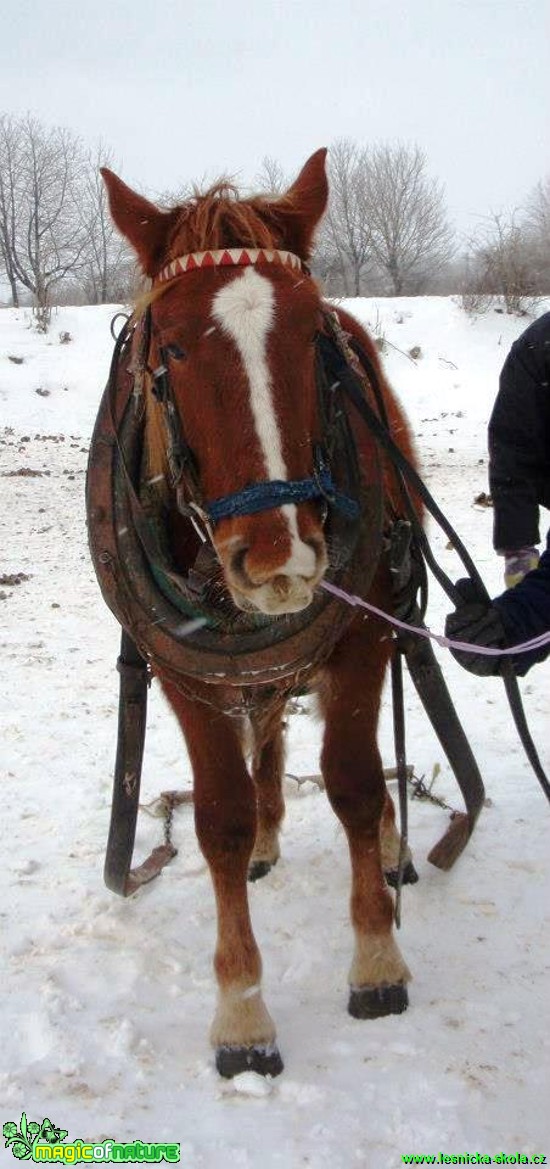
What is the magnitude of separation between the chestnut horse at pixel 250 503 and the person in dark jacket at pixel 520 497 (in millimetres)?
297

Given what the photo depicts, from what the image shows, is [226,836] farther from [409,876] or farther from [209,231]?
[209,231]

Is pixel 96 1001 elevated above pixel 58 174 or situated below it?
below

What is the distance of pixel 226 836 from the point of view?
2.18m

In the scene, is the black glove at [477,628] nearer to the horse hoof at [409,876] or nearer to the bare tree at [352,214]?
the horse hoof at [409,876]

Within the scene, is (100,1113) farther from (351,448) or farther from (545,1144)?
(351,448)

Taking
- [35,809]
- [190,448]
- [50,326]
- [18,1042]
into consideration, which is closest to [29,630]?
[35,809]

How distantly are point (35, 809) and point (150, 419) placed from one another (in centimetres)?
180

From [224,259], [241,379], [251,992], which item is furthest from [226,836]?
[224,259]

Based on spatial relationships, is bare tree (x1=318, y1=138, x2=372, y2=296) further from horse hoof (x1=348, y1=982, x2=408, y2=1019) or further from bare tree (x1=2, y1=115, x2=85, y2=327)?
horse hoof (x1=348, y1=982, x2=408, y2=1019)

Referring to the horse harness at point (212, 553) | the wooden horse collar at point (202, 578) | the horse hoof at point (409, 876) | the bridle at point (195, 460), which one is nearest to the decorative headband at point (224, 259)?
the bridle at point (195, 460)

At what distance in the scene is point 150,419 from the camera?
199cm

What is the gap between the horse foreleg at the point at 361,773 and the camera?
2236 mm

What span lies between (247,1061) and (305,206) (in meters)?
1.95

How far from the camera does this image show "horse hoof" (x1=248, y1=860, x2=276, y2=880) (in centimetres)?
284
